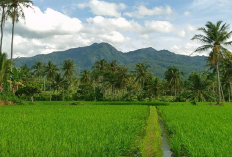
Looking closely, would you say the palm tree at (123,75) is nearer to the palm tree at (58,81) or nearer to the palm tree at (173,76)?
the palm tree at (173,76)

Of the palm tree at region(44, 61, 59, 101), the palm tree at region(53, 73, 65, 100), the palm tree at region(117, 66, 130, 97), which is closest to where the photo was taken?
the palm tree at region(117, 66, 130, 97)

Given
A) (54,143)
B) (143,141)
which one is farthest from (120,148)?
(54,143)

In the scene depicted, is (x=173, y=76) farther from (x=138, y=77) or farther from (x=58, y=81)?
(x=58, y=81)

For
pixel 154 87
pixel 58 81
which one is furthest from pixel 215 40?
pixel 58 81

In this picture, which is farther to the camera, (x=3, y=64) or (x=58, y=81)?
(x=58, y=81)

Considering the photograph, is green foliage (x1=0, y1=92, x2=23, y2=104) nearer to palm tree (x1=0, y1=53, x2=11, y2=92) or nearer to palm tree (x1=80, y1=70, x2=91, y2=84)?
palm tree (x1=0, y1=53, x2=11, y2=92)

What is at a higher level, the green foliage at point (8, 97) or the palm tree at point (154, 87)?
the palm tree at point (154, 87)

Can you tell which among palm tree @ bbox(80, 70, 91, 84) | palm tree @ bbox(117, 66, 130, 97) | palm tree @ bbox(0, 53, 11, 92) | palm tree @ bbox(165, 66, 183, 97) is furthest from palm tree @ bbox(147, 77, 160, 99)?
palm tree @ bbox(0, 53, 11, 92)

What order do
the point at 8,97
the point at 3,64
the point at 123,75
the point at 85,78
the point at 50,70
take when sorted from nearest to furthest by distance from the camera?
the point at 3,64, the point at 8,97, the point at 123,75, the point at 50,70, the point at 85,78

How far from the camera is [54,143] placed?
20.5 ft

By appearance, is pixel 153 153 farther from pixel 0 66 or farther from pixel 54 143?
pixel 0 66

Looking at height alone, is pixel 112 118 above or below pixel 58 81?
below

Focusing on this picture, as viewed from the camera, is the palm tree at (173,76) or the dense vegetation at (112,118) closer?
the dense vegetation at (112,118)

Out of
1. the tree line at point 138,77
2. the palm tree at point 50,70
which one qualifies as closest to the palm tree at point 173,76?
the tree line at point 138,77
